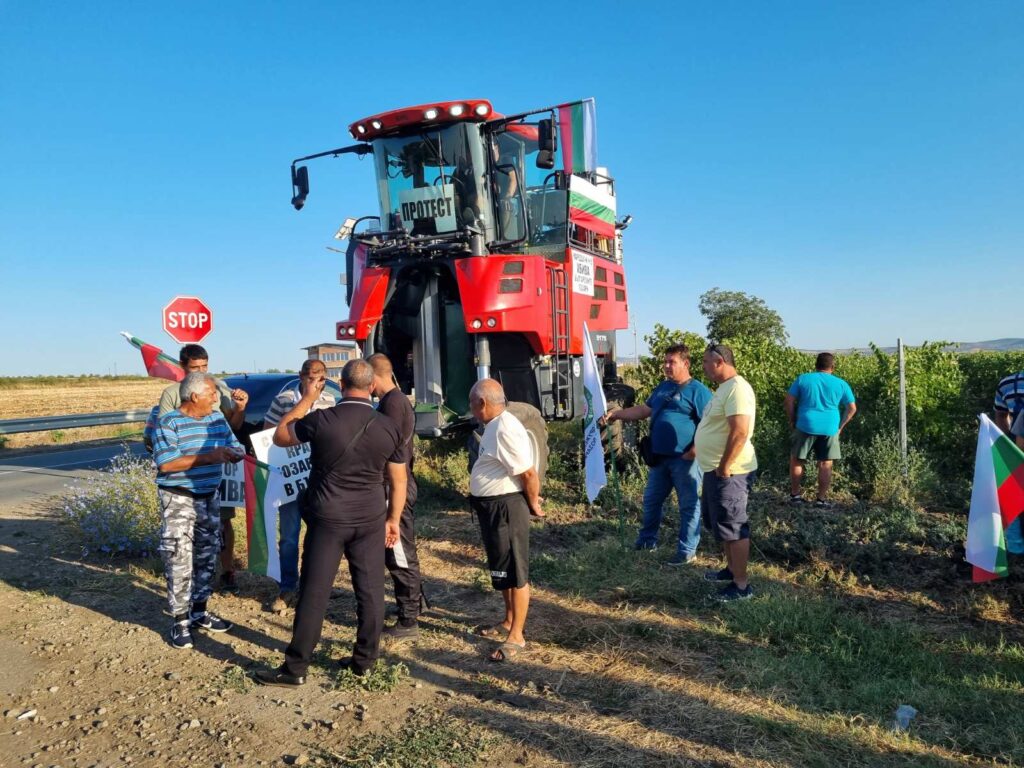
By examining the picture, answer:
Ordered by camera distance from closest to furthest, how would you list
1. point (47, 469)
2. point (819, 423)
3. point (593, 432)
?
point (593, 432) < point (819, 423) < point (47, 469)

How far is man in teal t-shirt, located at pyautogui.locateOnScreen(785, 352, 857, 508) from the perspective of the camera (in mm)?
6773

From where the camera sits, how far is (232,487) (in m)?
5.03

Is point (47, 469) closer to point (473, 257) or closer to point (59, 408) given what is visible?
point (473, 257)

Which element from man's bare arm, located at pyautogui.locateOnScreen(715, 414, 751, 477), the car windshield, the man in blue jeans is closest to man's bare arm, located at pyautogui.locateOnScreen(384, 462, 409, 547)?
man's bare arm, located at pyautogui.locateOnScreen(715, 414, 751, 477)

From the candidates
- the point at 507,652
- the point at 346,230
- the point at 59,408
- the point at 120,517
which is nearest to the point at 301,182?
the point at 346,230

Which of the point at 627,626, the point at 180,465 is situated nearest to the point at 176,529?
the point at 180,465

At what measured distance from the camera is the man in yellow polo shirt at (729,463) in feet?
15.1

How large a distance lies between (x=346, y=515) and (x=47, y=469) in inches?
412

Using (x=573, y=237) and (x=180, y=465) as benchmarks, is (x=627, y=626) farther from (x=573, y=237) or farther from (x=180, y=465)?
(x=573, y=237)

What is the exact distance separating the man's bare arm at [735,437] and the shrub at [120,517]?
4710 millimetres

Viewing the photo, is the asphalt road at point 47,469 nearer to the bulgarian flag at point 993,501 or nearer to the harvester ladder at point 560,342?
the harvester ladder at point 560,342

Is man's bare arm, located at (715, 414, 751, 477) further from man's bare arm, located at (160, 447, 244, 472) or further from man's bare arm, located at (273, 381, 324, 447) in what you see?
man's bare arm, located at (160, 447, 244, 472)

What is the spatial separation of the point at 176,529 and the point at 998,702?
4530 mm

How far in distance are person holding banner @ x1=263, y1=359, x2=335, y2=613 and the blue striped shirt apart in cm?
54
